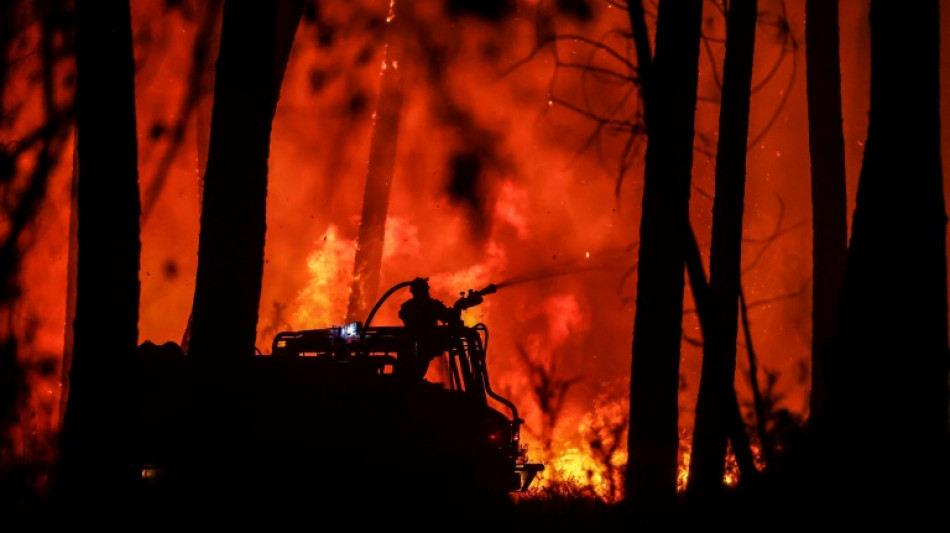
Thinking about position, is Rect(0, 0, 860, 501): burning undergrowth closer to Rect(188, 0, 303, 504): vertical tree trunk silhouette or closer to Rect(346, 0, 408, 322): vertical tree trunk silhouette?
Rect(346, 0, 408, 322): vertical tree trunk silhouette

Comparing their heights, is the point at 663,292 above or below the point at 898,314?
above

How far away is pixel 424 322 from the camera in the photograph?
28.7ft

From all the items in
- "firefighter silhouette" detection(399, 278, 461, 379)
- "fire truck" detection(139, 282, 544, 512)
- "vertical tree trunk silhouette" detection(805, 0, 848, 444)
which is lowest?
"fire truck" detection(139, 282, 544, 512)

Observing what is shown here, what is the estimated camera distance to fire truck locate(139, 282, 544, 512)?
8.02m

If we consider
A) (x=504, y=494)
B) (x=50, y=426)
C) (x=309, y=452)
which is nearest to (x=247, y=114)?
(x=309, y=452)

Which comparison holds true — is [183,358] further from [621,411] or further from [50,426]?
[621,411]

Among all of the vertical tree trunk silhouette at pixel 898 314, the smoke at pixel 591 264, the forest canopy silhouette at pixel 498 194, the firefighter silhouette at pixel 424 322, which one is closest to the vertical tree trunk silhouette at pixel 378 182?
the forest canopy silhouette at pixel 498 194

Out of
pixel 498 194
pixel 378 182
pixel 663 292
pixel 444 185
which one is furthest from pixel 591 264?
pixel 663 292

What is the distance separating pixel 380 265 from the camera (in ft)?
52.8

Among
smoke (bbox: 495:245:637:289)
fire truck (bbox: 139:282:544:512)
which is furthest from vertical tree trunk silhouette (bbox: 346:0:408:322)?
fire truck (bbox: 139:282:544:512)

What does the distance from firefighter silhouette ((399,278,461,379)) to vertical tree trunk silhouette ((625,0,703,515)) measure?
1712mm

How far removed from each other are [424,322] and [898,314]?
422 cm

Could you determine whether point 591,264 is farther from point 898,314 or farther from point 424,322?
point 898,314

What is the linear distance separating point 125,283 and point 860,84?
44.9 feet
